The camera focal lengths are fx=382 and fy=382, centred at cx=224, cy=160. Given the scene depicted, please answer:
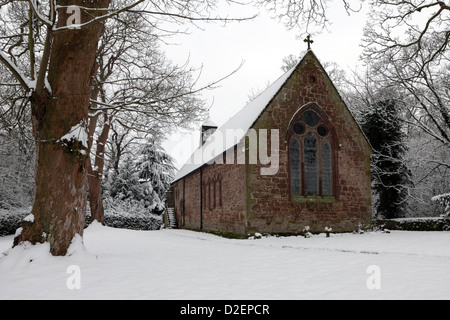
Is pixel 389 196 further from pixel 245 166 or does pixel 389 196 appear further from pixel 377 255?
pixel 377 255

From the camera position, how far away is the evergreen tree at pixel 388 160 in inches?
877

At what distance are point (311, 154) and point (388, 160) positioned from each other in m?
7.96

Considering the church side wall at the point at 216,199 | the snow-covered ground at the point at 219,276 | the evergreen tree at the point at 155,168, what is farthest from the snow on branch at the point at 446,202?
the evergreen tree at the point at 155,168

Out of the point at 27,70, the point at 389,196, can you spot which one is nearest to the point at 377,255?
the point at 27,70

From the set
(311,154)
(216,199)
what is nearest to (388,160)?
(311,154)

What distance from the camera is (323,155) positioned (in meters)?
17.8

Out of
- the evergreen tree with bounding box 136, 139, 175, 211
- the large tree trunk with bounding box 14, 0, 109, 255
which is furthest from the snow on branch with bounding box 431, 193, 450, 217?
the evergreen tree with bounding box 136, 139, 175, 211

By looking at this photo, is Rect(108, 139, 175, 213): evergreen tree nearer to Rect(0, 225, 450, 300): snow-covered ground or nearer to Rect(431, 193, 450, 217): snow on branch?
Rect(431, 193, 450, 217): snow on branch

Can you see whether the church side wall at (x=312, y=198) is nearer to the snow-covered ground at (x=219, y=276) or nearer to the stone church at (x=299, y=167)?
the stone church at (x=299, y=167)

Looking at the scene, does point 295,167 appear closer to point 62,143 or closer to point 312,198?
point 312,198

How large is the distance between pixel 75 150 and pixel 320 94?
1286 centimetres

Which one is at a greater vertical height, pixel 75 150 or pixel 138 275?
pixel 75 150

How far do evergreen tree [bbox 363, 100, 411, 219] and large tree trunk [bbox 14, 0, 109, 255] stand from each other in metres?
18.3

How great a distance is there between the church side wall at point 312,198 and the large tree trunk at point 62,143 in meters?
8.82
